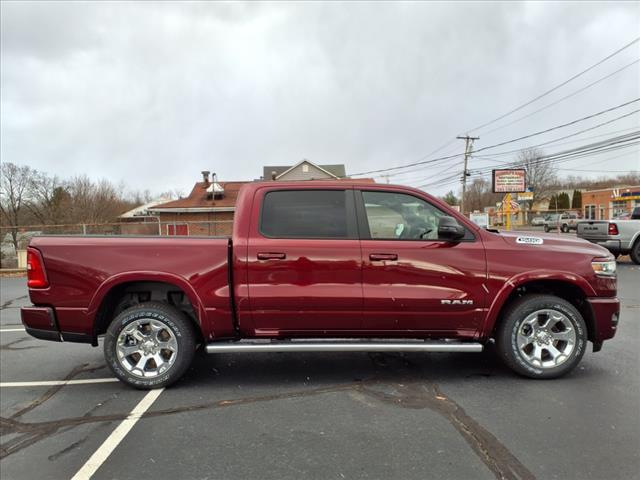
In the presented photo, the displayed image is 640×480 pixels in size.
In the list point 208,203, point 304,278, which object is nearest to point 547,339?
point 304,278

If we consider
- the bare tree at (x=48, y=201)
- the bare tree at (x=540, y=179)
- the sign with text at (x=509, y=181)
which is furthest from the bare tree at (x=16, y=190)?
the bare tree at (x=540, y=179)

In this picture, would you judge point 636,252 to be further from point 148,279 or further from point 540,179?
point 540,179

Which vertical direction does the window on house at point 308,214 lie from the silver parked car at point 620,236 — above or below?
above

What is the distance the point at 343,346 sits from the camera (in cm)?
366

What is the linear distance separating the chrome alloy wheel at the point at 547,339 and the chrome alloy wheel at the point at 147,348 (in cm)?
326

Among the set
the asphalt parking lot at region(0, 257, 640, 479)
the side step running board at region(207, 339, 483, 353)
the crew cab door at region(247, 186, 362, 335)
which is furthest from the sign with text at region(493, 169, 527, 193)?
the crew cab door at region(247, 186, 362, 335)

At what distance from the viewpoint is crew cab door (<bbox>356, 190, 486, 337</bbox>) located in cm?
370

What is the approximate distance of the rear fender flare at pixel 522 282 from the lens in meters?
3.75

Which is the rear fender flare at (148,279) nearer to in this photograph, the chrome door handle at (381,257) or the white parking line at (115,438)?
the white parking line at (115,438)

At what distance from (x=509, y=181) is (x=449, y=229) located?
24.9 meters

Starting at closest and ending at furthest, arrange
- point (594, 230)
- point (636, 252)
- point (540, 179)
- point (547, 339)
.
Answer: point (547, 339), point (636, 252), point (594, 230), point (540, 179)

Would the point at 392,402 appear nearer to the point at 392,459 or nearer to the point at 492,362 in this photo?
the point at 392,459

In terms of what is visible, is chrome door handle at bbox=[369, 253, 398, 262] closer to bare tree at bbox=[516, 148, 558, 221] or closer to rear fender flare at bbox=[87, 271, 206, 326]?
rear fender flare at bbox=[87, 271, 206, 326]

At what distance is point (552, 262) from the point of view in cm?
378
